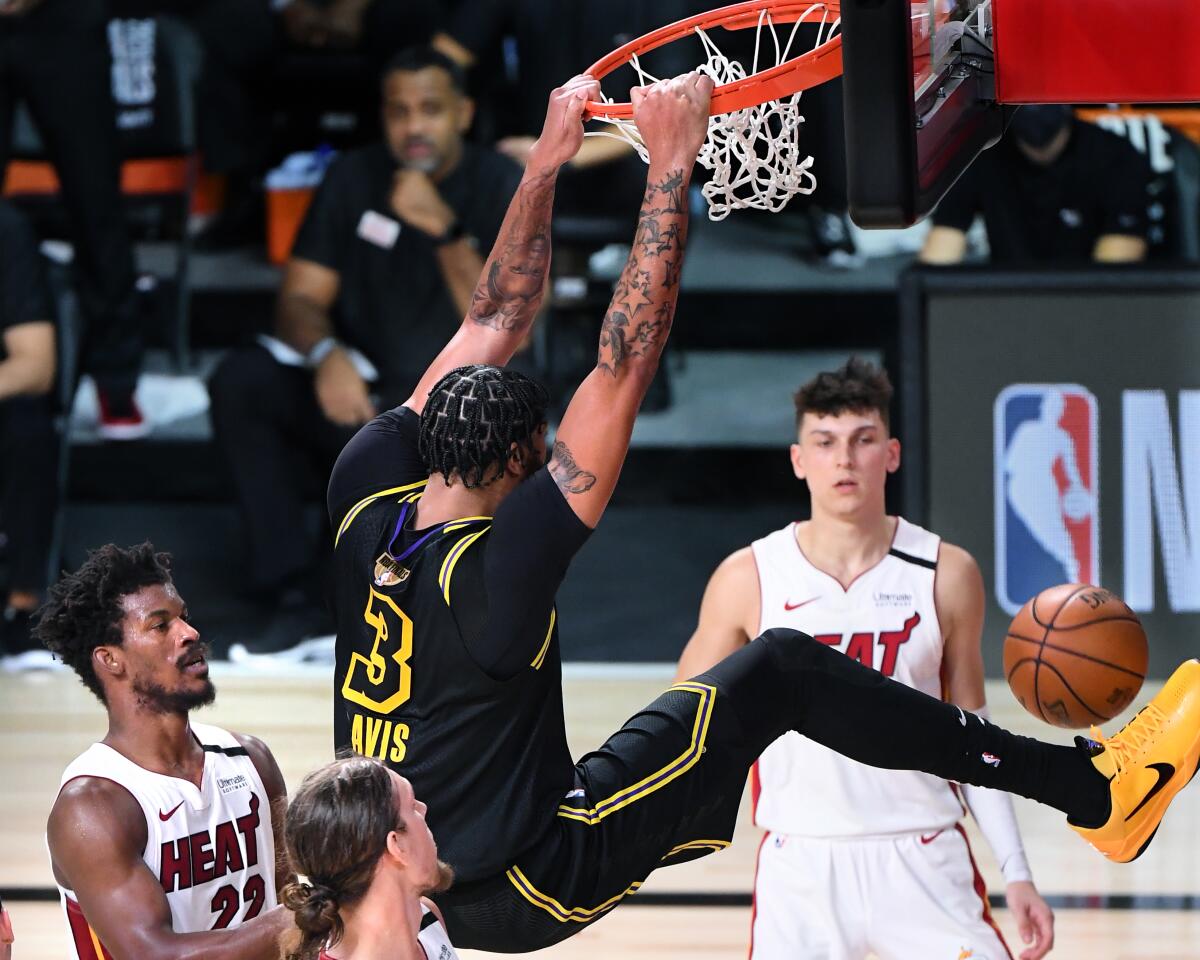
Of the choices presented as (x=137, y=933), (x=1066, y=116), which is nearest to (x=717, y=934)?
(x=137, y=933)

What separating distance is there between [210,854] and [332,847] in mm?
780

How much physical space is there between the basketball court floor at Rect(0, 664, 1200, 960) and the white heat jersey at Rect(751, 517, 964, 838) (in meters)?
1.01

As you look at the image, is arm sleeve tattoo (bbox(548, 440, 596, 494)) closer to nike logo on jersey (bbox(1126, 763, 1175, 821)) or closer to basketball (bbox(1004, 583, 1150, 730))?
nike logo on jersey (bbox(1126, 763, 1175, 821))

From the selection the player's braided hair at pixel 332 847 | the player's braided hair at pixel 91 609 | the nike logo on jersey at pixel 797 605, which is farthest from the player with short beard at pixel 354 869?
the nike logo on jersey at pixel 797 605

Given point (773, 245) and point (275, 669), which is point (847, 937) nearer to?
point (275, 669)

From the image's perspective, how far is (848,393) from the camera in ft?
14.5

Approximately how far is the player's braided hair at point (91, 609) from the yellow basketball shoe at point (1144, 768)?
1.89 meters

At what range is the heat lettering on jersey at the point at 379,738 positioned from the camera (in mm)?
3463

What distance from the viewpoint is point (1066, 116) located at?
7.75 m

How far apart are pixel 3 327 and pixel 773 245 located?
4.13 metres

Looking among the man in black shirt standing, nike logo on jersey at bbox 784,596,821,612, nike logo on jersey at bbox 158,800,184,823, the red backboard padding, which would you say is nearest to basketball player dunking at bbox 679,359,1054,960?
nike logo on jersey at bbox 784,596,821,612

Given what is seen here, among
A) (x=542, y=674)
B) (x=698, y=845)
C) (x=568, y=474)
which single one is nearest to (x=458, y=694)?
(x=542, y=674)

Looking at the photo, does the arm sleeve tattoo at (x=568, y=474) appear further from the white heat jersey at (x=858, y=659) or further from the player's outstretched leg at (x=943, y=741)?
the white heat jersey at (x=858, y=659)

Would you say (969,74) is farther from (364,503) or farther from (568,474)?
(364,503)
